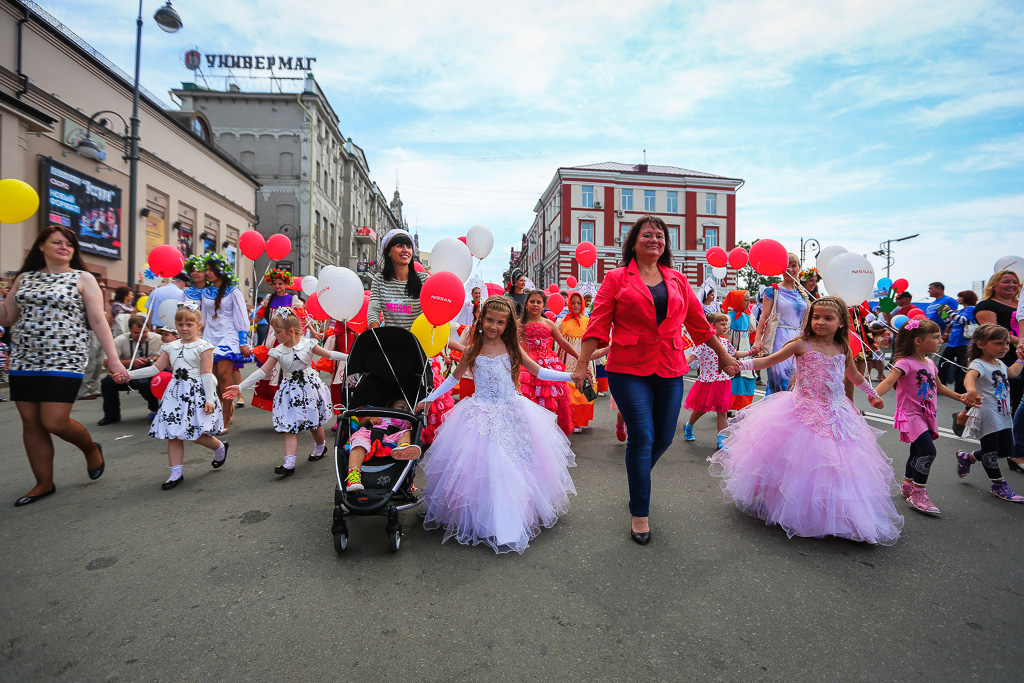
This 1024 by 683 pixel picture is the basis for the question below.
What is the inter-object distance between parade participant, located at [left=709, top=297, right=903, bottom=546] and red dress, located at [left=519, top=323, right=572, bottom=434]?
2109 mm

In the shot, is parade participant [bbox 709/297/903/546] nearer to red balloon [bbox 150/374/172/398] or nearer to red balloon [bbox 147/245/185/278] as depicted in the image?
red balloon [bbox 150/374/172/398]

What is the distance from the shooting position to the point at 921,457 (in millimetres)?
3992

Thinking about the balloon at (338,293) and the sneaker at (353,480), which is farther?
the balloon at (338,293)

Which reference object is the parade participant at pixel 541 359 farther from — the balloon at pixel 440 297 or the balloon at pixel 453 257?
the balloon at pixel 440 297

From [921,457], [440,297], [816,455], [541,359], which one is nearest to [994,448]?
[921,457]

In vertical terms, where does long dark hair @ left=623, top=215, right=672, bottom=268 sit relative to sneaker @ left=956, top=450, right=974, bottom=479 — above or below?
above

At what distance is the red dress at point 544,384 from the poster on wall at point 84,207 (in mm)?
14907

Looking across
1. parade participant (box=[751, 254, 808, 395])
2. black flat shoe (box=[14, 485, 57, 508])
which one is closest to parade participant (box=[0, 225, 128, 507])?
black flat shoe (box=[14, 485, 57, 508])

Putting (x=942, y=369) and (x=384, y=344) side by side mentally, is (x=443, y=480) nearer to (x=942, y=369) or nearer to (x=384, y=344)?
(x=384, y=344)

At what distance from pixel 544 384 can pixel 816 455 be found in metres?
2.96

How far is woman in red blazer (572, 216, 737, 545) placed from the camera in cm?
351

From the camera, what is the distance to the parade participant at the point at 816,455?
338 centimetres

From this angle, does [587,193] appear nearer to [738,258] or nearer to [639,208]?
[639,208]

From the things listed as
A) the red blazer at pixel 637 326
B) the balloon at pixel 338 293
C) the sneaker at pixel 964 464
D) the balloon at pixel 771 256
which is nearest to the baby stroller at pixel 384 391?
the balloon at pixel 338 293
